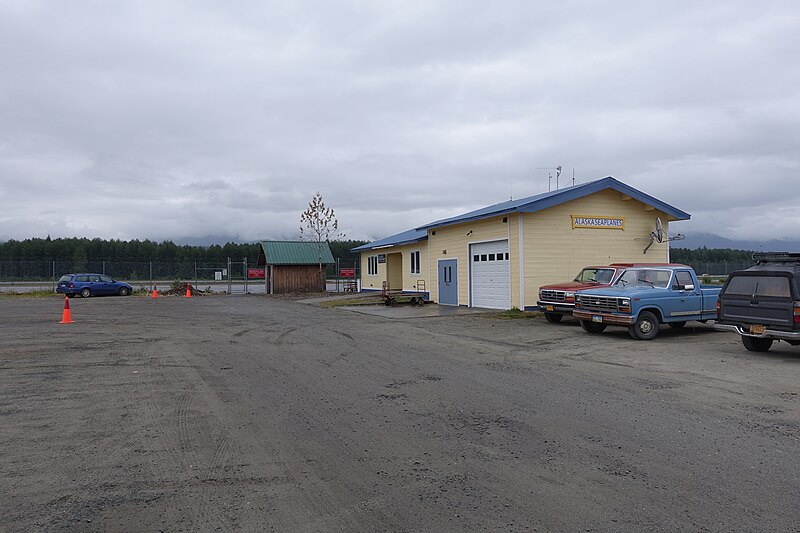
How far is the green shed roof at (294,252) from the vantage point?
141 ft

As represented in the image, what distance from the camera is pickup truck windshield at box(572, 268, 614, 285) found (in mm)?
16984

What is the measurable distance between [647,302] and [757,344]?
2.67m

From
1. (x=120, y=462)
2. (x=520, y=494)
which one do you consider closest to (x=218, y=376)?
(x=120, y=462)

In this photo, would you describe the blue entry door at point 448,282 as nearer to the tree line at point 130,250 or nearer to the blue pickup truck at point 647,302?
the blue pickup truck at point 647,302

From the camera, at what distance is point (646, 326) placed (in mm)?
14484

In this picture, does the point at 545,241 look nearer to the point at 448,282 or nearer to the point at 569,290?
the point at 569,290

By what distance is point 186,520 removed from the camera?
4.05 m

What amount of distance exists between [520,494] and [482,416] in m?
2.34

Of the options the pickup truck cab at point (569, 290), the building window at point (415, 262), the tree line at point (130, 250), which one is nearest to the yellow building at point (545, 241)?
the pickup truck cab at point (569, 290)

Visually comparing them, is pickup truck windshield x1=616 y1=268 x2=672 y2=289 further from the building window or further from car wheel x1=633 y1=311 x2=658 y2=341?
the building window

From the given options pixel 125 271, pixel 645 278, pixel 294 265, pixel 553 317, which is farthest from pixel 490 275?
pixel 125 271

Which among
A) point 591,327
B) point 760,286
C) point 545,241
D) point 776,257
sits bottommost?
point 591,327

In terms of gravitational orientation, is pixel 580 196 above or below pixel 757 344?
above

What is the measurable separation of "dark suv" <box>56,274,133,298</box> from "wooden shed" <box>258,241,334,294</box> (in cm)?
1046
